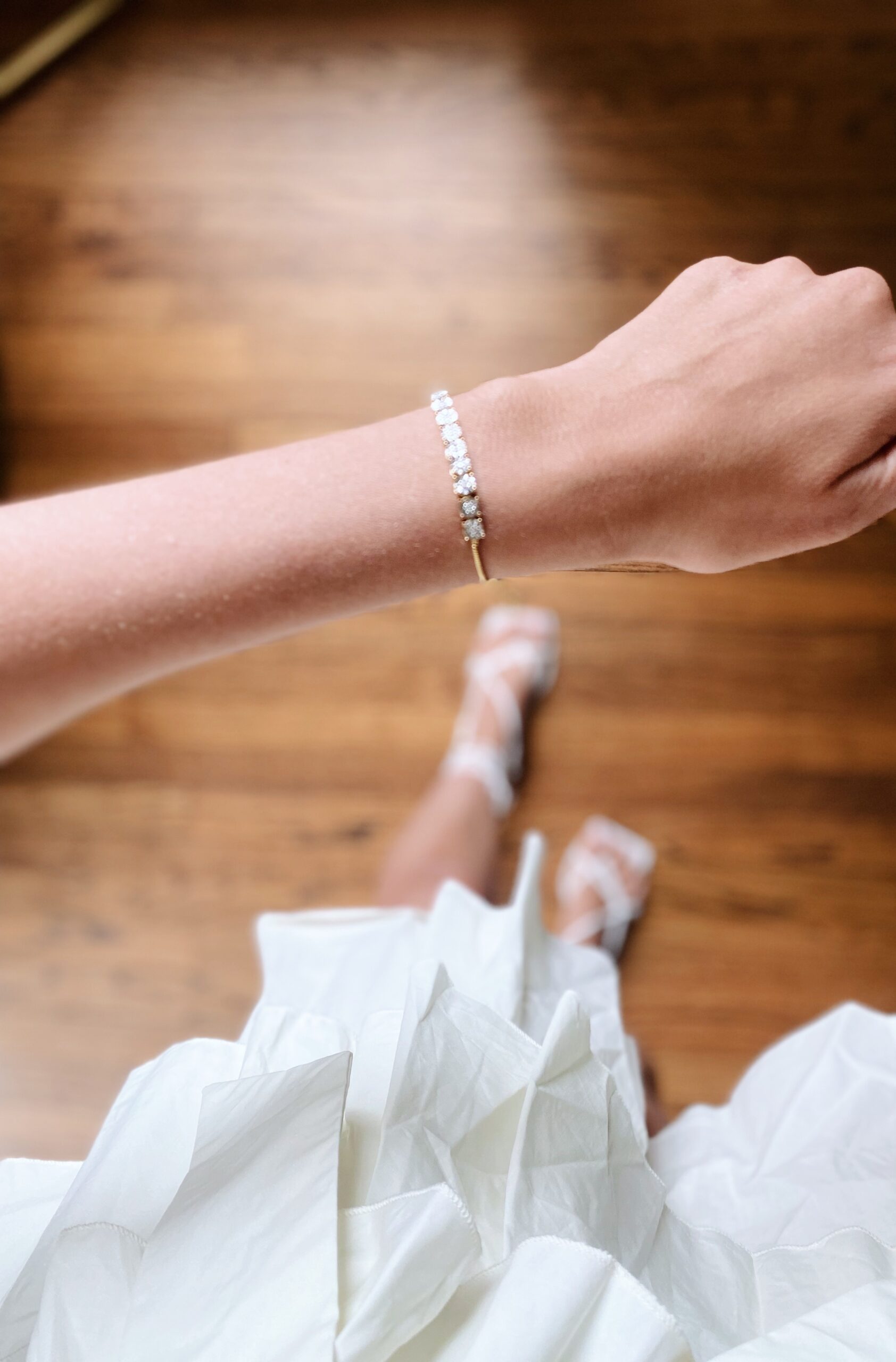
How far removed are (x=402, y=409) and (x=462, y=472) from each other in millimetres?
875

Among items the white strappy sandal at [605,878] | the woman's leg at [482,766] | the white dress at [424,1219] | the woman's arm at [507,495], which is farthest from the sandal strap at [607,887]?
the woman's arm at [507,495]

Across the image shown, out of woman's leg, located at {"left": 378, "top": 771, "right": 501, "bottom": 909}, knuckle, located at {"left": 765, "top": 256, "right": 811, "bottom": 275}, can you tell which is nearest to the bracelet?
knuckle, located at {"left": 765, "top": 256, "right": 811, "bottom": 275}

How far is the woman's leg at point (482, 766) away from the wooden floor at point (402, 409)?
3 cm

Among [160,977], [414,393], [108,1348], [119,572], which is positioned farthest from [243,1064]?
[414,393]

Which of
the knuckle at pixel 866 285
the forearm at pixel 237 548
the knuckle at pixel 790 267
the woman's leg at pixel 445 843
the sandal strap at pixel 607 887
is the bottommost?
the sandal strap at pixel 607 887

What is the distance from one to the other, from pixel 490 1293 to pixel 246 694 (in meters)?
0.94

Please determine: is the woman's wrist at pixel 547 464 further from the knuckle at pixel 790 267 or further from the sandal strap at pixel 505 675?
the sandal strap at pixel 505 675

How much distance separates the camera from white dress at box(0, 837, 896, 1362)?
439 mm

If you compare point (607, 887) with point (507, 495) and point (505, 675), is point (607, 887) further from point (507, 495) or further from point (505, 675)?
point (507, 495)

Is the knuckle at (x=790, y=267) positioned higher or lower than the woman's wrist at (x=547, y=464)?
higher

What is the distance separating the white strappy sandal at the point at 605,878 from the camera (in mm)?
1197

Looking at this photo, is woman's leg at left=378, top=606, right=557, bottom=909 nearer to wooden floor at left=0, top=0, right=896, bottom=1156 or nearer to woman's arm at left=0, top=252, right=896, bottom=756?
wooden floor at left=0, top=0, right=896, bottom=1156

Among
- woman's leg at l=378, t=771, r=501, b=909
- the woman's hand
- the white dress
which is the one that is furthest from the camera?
woman's leg at l=378, t=771, r=501, b=909

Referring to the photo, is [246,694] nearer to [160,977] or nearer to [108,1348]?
[160,977]
